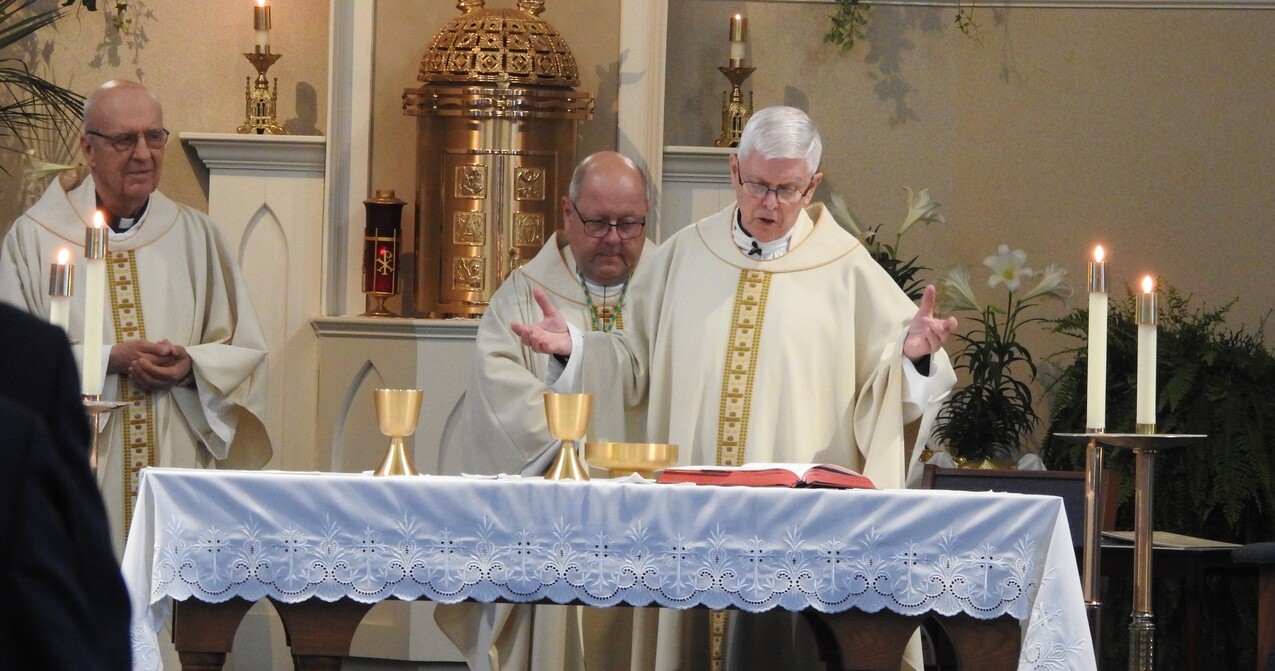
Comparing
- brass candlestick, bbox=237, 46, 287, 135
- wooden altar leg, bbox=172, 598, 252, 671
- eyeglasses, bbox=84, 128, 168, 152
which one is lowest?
wooden altar leg, bbox=172, 598, 252, 671

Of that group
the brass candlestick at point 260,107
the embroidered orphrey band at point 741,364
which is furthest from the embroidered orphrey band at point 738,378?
the brass candlestick at point 260,107

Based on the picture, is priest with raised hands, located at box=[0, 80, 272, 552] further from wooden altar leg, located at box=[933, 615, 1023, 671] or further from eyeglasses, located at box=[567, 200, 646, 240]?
wooden altar leg, located at box=[933, 615, 1023, 671]

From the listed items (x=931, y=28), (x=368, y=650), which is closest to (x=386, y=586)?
(x=368, y=650)

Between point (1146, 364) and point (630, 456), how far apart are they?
1.05 m

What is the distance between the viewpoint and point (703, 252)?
450cm

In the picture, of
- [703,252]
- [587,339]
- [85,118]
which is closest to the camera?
[587,339]

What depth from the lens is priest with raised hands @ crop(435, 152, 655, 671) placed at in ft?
14.7

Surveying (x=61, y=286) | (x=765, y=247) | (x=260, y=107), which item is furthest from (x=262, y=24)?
(x=61, y=286)

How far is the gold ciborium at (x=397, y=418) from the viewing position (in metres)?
3.49

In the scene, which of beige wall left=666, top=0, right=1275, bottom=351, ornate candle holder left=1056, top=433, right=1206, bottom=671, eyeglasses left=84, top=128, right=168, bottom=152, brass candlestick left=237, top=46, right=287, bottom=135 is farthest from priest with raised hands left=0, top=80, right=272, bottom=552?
ornate candle holder left=1056, top=433, right=1206, bottom=671

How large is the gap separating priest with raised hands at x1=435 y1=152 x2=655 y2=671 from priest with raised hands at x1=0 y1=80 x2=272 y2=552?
2.39 ft

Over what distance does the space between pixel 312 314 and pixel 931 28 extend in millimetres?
2565

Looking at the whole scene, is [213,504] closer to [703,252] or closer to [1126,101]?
[703,252]

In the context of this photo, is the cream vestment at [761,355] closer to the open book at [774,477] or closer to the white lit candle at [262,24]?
the open book at [774,477]
